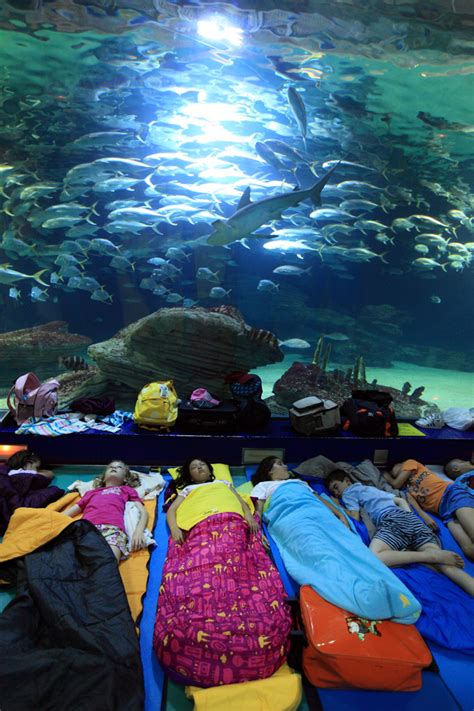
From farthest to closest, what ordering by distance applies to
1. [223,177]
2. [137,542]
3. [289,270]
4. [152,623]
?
[289,270]
[223,177]
[137,542]
[152,623]

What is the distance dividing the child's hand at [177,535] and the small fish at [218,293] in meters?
3.83

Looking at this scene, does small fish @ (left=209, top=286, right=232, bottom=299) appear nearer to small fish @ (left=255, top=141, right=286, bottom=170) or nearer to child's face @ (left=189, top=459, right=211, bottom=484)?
small fish @ (left=255, top=141, right=286, bottom=170)

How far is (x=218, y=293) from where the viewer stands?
575cm

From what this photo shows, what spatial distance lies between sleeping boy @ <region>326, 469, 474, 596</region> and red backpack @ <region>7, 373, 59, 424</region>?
313 centimetres

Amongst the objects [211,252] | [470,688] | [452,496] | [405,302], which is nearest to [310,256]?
[211,252]

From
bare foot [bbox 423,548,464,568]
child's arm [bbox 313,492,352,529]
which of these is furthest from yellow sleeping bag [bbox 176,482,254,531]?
bare foot [bbox 423,548,464,568]

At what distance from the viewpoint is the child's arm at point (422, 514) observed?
2.88 m

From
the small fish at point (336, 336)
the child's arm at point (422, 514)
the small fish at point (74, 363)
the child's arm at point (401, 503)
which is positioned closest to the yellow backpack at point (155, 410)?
the small fish at point (74, 363)

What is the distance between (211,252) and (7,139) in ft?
10.6

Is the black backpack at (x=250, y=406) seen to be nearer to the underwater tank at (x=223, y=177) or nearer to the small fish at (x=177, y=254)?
the underwater tank at (x=223, y=177)

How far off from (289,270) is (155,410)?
135 inches

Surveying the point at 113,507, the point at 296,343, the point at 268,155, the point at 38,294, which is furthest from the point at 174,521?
the point at 268,155

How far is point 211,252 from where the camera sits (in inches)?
224

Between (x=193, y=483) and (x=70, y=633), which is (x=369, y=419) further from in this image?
(x=70, y=633)
